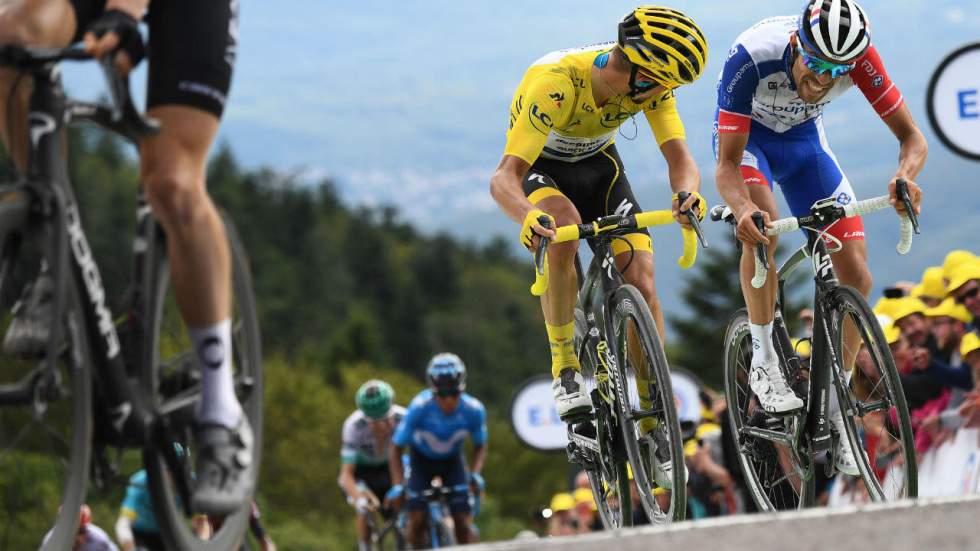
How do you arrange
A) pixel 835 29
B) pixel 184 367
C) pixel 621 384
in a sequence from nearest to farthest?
pixel 184 367
pixel 835 29
pixel 621 384

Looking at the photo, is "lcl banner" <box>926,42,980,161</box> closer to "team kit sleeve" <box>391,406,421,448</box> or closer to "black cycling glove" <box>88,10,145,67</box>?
"team kit sleeve" <box>391,406,421,448</box>

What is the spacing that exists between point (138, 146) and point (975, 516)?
8.12 ft

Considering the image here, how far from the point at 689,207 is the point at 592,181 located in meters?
1.11

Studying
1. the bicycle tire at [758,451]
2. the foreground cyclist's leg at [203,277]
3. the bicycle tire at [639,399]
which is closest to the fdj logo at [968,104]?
the bicycle tire at [758,451]

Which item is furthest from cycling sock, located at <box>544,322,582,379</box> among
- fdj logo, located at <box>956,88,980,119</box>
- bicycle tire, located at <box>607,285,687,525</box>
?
fdj logo, located at <box>956,88,980,119</box>

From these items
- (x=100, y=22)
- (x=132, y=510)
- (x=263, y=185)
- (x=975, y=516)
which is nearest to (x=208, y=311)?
(x=100, y=22)

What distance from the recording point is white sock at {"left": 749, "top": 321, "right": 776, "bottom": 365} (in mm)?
7461

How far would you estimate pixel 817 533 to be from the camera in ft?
11.9

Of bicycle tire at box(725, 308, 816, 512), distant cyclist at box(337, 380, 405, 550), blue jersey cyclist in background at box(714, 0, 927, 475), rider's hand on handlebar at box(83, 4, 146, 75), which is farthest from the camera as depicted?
distant cyclist at box(337, 380, 405, 550)

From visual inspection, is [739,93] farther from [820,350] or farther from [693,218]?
[820,350]

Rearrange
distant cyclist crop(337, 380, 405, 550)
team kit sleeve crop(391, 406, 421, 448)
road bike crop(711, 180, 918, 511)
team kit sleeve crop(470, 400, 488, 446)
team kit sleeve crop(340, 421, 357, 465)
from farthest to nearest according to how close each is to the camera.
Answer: team kit sleeve crop(340, 421, 357, 465), distant cyclist crop(337, 380, 405, 550), team kit sleeve crop(470, 400, 488, 446), team kit sleeve crop(391, 406, 421, 448), road bike crop(711, 180, 918, 511)

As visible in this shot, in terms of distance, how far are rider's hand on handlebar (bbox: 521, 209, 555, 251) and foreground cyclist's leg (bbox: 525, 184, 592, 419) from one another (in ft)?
2.54

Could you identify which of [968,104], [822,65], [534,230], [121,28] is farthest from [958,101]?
[121,28]

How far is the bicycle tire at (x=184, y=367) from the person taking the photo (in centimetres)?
423
